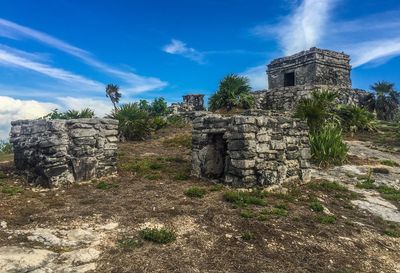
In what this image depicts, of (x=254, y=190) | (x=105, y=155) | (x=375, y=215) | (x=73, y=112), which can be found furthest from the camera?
(x=73, y=112)

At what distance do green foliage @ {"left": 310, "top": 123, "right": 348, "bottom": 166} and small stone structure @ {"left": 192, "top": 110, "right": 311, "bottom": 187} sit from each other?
2.68 m

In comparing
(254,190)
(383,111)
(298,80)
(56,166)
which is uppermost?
(298,80)

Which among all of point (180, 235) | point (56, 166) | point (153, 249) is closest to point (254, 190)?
point (180, 235)

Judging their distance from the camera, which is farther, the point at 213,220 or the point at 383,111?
the point at 383,111

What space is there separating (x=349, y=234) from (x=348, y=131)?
1574 cm

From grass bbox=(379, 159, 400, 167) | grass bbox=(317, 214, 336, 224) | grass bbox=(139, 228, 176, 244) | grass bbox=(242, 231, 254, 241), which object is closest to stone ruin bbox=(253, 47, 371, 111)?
grass bbox=(379, 159, 400, 167)

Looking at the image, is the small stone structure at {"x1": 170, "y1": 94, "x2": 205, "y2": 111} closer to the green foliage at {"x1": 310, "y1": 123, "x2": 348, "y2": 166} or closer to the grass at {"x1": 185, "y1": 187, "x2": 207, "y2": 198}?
the green foliage at {"x1": 310, "y1": 123, "x2": 348, "y2": 166}

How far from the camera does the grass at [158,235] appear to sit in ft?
22.1

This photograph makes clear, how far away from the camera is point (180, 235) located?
7137 millimetres

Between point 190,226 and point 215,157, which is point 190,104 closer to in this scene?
point 215,157

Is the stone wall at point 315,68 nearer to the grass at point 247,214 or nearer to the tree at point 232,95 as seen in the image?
the tree at point 232,95

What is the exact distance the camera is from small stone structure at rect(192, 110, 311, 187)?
10.5 metres

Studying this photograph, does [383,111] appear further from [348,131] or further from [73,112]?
[73,112]

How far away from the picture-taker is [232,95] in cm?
2520
